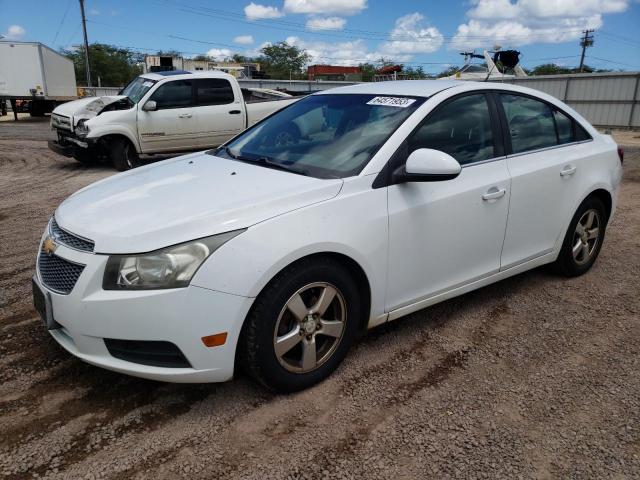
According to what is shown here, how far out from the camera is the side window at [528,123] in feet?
12.3

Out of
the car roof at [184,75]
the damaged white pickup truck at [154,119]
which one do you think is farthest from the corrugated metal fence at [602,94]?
the damaged white pickup truck at [154,119]

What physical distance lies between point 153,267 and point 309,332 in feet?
2.86

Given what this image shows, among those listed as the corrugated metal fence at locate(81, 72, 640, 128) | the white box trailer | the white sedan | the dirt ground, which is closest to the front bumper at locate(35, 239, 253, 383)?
the white sedan

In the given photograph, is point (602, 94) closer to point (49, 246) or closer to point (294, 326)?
point (294, 326)

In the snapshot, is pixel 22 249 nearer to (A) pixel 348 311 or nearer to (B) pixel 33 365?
(B) pixel 33 365

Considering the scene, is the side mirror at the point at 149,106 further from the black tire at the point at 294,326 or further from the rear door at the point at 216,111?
the black tire at the point at 294,326

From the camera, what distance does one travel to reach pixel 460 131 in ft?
11.2

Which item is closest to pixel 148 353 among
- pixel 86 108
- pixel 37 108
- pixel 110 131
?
pixel 110 131

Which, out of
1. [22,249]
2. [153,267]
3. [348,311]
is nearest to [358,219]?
[348,311]

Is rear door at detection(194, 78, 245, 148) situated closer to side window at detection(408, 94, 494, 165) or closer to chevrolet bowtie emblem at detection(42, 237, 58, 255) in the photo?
side window at detection(408, 94, 494, 165)

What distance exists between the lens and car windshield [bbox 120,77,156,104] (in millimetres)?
10023

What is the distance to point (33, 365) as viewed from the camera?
3037 mm

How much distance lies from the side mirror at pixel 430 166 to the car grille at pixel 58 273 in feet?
5.84

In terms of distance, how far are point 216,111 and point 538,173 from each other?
25.8 feet
